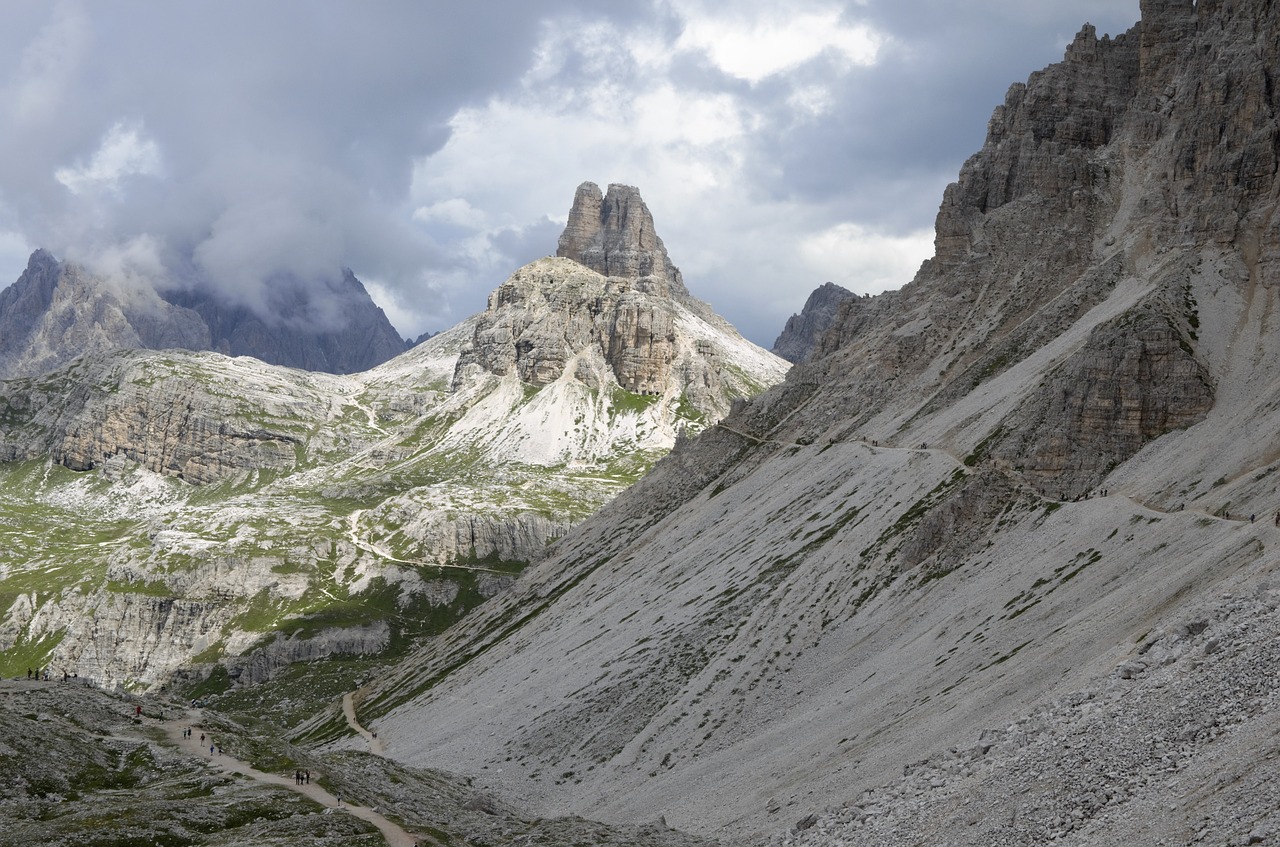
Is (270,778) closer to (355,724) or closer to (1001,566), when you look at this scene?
(1001,566)

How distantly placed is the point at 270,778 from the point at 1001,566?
2665 inches

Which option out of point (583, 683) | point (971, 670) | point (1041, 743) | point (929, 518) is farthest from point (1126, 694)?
point (583, 683)

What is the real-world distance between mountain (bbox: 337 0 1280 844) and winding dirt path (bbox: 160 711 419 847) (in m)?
22.9

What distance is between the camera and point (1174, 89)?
18112 centimetres

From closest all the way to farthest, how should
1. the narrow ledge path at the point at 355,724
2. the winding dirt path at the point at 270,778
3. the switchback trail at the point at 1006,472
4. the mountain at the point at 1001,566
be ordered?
1. the mountain at the point at 1001,566
2. the winding dirt path at the point at 270,778
3. the switchback trail at the point at 1006,472
4. the narrow ledge path at the point at 355,724

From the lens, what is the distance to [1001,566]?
355 feet

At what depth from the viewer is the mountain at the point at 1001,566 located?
54312mm

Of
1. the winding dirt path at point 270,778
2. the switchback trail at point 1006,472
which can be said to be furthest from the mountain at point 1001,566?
the winding dirt path at point 270,778

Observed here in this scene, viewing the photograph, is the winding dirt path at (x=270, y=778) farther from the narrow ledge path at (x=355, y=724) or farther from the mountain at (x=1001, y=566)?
the narrow ledge path at (x=355, y=724)

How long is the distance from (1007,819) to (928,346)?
449 feet

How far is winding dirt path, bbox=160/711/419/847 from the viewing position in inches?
3004

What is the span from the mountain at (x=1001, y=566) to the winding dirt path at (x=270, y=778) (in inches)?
902

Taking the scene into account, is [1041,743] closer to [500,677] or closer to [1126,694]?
[1126,694]

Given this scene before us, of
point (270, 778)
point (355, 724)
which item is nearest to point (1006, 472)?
point (270, 778)
